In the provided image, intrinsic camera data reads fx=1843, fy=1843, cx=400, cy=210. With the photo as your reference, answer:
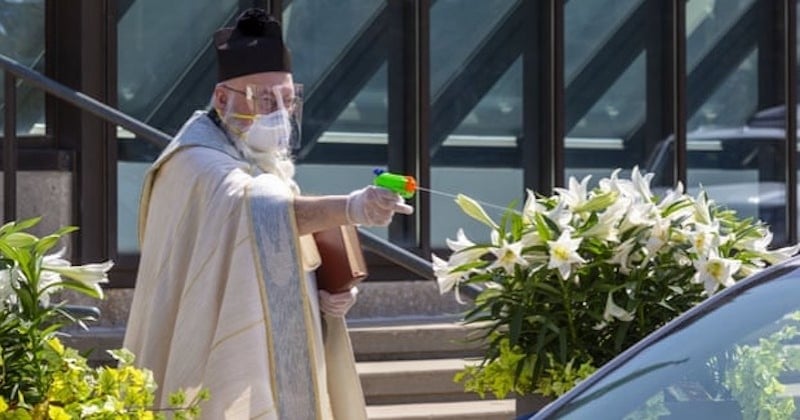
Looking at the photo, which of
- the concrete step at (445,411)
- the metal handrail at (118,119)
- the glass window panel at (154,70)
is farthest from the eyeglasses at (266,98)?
the glass window panel at (154,70)

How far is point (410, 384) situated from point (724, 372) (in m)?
4.19

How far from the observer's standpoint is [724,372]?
13.1 ft

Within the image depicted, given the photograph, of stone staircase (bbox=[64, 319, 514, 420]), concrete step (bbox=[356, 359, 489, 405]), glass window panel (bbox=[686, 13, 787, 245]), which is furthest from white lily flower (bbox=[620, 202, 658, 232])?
glass window panel (bbox=[686, 13, 787, 245])

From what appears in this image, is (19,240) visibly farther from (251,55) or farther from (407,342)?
(407,342)

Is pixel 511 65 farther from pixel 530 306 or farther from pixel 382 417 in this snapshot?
pixel 530 306

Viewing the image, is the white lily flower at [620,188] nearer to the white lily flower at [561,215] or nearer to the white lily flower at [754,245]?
the white lily flower at [561,215]

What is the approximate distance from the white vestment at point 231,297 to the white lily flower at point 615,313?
0.88m

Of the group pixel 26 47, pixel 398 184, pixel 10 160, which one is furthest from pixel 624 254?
pixel 26 47

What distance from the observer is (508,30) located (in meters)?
9.77

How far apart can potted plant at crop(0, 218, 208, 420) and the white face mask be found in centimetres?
107

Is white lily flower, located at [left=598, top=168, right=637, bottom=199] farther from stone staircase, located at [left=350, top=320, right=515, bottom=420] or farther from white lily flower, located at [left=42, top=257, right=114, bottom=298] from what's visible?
stone staircase, located at [left=350, top=320, right=515, bottom=420]

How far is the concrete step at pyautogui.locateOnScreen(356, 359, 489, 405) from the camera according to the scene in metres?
8.05

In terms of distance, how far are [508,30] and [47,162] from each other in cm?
261

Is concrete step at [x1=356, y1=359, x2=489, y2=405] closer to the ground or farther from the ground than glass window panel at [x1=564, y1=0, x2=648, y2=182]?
closer to the ground
